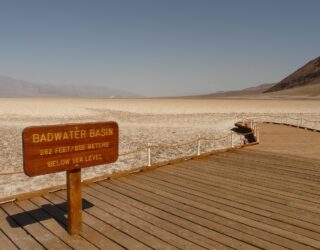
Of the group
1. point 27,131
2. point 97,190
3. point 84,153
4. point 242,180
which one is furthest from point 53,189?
point 242,180

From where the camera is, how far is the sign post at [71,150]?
227 inches

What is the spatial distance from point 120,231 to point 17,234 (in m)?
1.82

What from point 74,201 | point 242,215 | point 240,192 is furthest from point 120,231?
point 240,192

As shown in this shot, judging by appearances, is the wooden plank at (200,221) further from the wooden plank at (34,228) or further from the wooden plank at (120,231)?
the wooden plank at (34,228)

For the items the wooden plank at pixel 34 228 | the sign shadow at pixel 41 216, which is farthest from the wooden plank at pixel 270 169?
the wooden plank at pixel 34 228

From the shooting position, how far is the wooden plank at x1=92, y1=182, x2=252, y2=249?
20.5 feet

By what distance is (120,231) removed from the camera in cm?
669

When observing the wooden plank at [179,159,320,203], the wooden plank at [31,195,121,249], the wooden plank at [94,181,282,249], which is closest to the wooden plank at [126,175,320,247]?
the wooden plank at [94,181,282,249]

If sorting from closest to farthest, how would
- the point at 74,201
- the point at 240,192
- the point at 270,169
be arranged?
the point at 74,201 < the point at 240,192 < the point at 270,169

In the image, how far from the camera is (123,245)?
6.16m

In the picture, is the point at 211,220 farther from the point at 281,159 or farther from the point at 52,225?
the point at 281,159

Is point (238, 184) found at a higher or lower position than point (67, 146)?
lower

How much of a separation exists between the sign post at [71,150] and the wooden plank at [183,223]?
1656 millimetres

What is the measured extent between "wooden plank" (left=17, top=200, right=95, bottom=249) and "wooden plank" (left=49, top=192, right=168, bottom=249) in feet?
1.57
